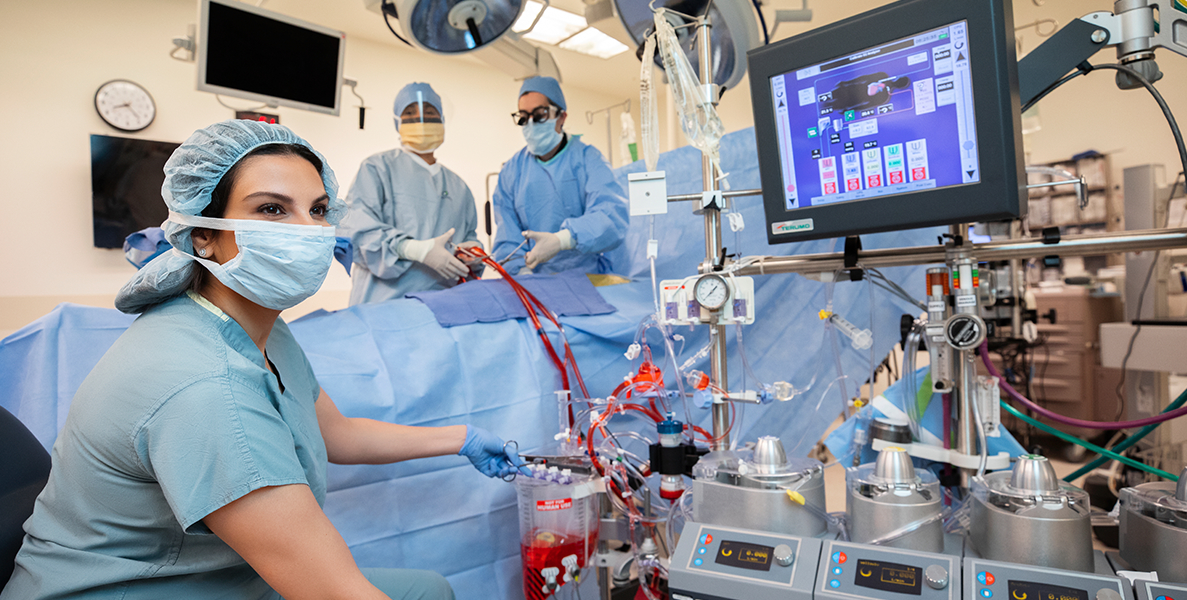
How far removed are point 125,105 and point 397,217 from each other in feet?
7.54

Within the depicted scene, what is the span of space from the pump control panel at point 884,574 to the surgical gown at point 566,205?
1.50 m

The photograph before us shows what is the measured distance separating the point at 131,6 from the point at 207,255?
3773 mm

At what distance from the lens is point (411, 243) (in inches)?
87.9

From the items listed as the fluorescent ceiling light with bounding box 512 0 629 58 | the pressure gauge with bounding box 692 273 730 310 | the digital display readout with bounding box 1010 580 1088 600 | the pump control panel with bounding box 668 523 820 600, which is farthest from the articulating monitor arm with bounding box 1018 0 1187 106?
the fluorescent ceiling light with bounding box 512 0 629 58

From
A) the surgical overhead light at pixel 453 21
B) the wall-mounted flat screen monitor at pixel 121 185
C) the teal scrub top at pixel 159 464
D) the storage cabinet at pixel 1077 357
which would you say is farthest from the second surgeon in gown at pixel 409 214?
the storage cabinet at pixel 1077 357

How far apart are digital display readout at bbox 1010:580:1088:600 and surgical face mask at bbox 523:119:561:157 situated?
205 centimetres

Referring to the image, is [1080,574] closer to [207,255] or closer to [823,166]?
[823,166]

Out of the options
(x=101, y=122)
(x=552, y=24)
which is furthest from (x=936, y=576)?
(x=101, y=122)

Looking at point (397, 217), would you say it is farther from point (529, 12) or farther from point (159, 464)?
point (529, 12)

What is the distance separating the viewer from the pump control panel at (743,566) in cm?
95

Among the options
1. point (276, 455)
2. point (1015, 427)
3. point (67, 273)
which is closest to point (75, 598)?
point (276, 455)

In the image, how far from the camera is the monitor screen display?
1.06 m

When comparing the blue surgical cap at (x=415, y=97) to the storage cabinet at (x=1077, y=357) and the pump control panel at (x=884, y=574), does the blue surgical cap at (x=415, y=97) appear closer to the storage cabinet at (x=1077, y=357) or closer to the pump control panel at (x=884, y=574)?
the pump control panel at (x=884, y=574)

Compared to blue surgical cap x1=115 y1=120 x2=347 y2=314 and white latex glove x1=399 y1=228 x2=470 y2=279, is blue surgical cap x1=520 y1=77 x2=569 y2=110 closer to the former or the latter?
white latex glove x1=399 y1=228 x2=470 y2=279
